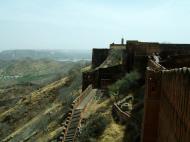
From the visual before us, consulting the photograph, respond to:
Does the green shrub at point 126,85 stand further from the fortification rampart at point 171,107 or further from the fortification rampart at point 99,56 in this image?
the fortification rampart at point 99,56

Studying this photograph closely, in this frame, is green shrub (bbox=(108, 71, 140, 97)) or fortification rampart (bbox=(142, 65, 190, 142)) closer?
fortification rampart (bbox=(142, 65, 190, 142))

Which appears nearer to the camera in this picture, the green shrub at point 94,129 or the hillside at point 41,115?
the green shrub at point 94,129

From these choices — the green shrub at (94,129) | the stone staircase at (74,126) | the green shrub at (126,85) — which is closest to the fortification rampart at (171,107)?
the green shrub at (94,129)

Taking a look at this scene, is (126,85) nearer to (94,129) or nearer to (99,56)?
(94,129)

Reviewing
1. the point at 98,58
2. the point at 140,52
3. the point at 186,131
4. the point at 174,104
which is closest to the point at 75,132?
the point at 140,52

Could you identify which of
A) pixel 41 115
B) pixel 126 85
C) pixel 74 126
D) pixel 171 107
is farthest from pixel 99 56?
pixel 171 107

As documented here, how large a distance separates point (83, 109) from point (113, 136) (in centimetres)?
A: 688

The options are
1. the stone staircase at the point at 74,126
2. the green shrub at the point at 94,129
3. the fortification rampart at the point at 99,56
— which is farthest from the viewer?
the fortification rampart at the point at 99,56

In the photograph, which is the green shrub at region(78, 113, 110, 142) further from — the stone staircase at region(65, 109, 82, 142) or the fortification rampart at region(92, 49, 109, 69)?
the fortification rampart at region(92, 49, 109, 69)

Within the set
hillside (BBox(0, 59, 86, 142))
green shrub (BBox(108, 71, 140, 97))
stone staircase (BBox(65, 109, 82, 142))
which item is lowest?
hillside (BBox(0, 59, 86, 142))

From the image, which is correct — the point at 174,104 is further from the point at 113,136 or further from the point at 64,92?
the point at 64,92

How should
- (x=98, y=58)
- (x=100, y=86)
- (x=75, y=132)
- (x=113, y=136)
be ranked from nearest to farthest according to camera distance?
(x=113, y=136) < (x=75, y=132) < (x=100, y=86) < (x=98, y=58)

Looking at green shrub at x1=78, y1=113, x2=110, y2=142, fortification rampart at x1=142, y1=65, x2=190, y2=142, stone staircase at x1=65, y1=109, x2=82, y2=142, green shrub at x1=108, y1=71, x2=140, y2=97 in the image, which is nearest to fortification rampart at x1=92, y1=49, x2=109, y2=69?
green shrub at x1=108, y1=71, x2=140, y2=97

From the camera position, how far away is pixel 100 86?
131ft
